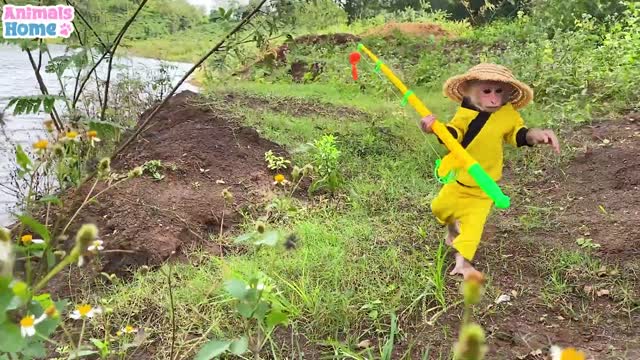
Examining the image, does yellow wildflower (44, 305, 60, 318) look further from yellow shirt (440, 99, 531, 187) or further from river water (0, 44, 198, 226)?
river water (0, 44, 198, 226)

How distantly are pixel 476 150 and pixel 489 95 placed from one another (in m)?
0.22

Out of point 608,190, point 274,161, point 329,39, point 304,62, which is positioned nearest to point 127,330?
point 274,161

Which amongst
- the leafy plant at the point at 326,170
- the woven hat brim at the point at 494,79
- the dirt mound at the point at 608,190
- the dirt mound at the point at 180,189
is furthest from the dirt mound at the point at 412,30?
the woven hat brim at the point at 494,79

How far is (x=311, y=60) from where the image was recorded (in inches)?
346

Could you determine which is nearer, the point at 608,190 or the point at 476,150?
the point at 476,150

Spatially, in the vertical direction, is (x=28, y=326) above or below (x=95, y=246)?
above

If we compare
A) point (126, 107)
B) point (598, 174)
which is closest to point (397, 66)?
point (126, 107)

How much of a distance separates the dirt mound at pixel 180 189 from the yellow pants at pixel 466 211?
3.33 feet

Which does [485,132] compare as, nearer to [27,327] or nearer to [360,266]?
[360,266]

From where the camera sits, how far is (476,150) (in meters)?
2.47

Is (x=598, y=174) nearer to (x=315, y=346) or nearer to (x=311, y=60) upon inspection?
(x=315, y=346)

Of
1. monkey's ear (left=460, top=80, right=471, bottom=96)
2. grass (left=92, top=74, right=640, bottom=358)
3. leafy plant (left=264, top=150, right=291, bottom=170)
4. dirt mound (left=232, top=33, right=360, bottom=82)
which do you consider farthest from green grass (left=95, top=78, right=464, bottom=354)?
dirt mound (left=232, top=33, right=360, bottom=82)

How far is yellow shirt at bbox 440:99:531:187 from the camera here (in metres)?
2.43

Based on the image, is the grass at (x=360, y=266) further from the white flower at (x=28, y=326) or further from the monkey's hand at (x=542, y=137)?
the white flower at (x=28, y=326)
